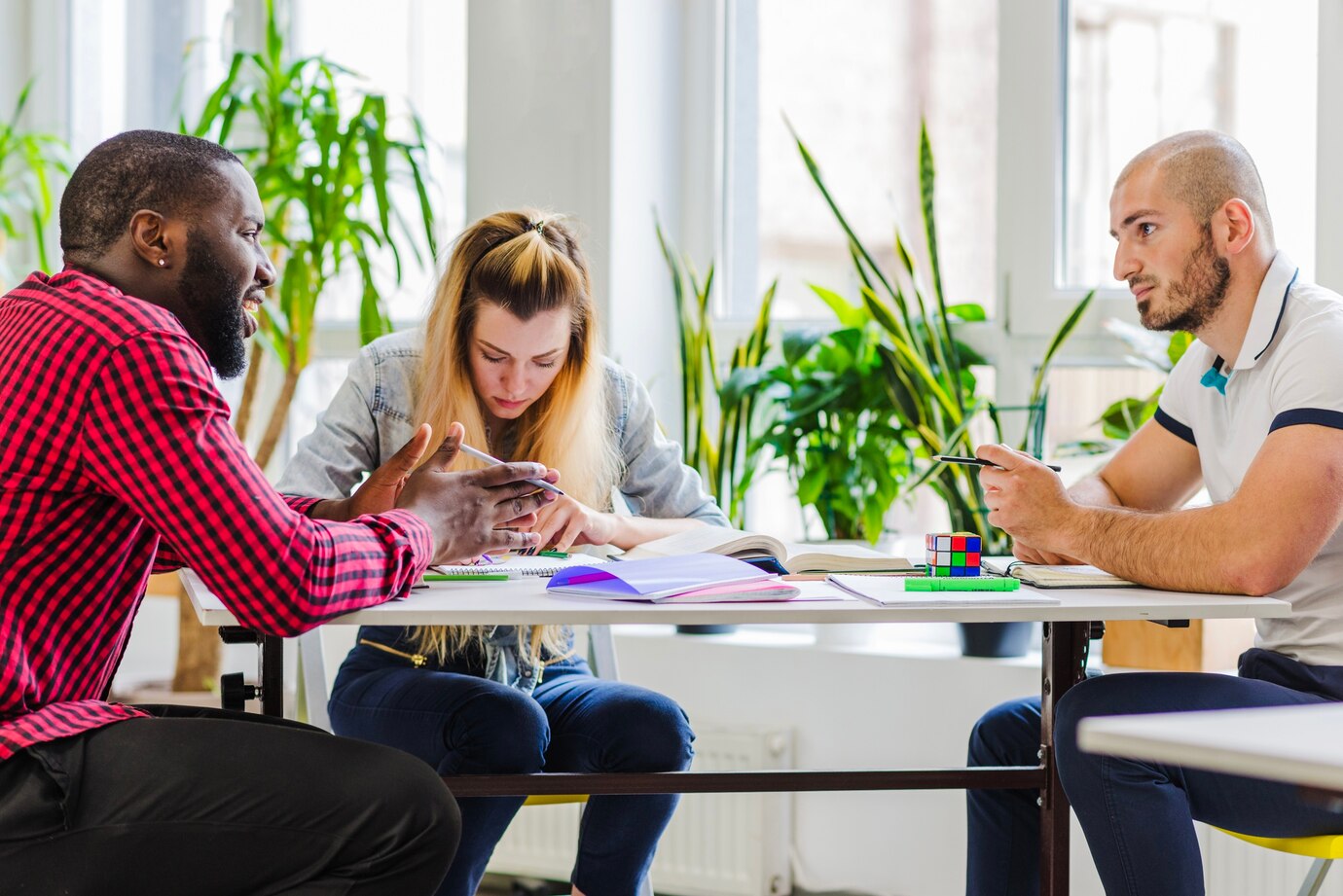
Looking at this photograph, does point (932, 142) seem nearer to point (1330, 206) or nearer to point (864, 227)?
point (864, 227)

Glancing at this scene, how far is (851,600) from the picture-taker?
64.0 inches

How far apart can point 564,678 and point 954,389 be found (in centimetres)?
113

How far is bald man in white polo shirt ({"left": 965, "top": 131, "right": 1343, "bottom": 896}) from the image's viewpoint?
1.68 meters

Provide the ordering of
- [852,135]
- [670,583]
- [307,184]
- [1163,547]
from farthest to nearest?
1. [852,135]
2. [307,184]
3. [1163,547]
4. [670,583]

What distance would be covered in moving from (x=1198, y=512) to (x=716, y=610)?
650 mm

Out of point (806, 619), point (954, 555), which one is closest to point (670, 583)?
point (806, 619)

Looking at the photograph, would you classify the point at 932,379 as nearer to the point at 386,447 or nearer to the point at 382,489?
the point at 386,447

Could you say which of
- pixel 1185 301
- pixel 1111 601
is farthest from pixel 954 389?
pixel 1111 601

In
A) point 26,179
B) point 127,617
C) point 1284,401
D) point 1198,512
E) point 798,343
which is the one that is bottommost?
point 127,617

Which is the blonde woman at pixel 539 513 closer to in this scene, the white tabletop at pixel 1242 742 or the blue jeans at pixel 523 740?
the blue jeans at pixel 523 740

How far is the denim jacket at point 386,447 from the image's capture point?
2.12 metres

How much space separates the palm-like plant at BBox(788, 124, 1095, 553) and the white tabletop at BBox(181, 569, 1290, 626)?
3.68ft

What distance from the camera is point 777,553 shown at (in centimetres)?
192

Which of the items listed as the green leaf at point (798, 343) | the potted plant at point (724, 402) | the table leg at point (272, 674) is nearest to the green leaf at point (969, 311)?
the green leaf at point (798, 343)
